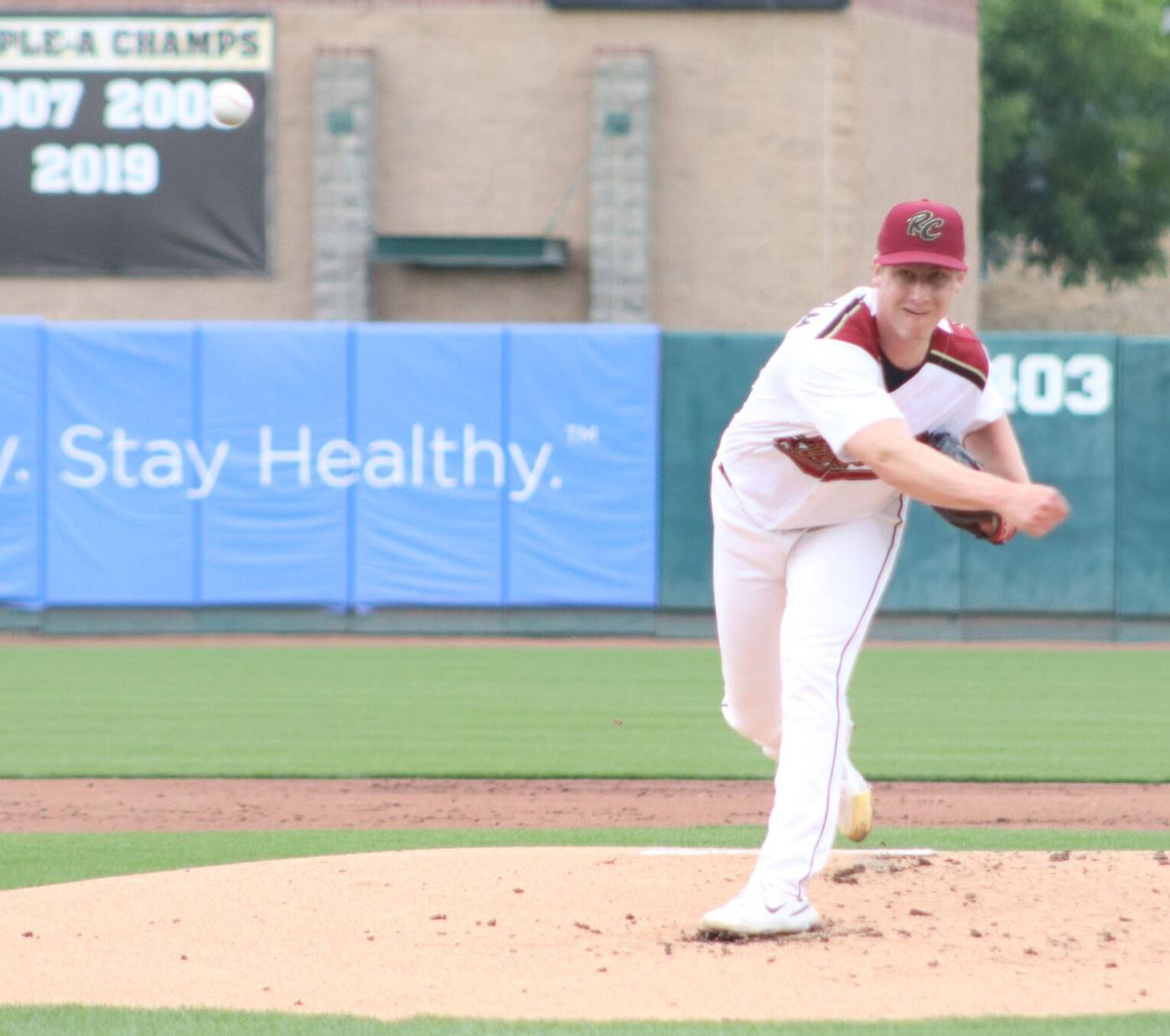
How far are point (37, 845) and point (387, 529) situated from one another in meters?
8.69

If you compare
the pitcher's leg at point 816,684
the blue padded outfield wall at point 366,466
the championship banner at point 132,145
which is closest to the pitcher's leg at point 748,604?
the pitcher's leg at point 816,684

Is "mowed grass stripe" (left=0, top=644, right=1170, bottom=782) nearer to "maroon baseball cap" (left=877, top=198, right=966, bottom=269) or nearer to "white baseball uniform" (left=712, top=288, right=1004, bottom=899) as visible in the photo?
"white baseball uniform" (left=712, top=288, right=1004, bottom=899)

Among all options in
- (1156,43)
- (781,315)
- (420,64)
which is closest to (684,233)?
(781,315)

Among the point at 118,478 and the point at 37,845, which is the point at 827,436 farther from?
the point at 118,478

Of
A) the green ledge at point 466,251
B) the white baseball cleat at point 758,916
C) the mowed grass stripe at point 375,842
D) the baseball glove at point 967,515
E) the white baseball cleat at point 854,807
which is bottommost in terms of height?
the mowed grass stripe at point 375,842

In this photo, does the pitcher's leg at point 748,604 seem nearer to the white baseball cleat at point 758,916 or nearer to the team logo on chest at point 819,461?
the team logo on chest at point 819,461

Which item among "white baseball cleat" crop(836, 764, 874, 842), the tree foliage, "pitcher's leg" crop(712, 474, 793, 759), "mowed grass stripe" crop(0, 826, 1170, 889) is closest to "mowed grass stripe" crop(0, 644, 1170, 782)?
"mowed grass stripe" crop(0, 826, 1170, 889)

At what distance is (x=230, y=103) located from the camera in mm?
18984

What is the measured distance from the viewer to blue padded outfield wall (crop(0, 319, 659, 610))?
1513 centimetres

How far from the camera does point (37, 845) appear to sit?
6.53 m

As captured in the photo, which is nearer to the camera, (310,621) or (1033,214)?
(310,621)

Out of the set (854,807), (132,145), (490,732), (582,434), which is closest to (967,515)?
(854,807)

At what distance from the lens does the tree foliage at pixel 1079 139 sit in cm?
3300

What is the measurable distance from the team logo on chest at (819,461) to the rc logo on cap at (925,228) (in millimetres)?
568
